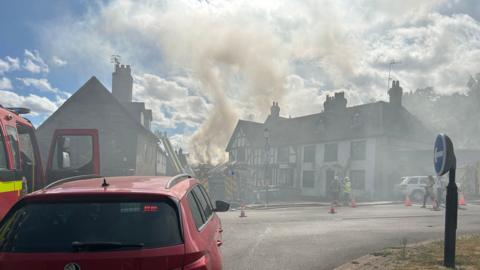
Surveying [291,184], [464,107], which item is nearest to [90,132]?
[291,184]

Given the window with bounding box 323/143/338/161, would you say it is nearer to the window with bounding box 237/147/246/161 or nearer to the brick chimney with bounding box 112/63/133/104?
the window with bounding box 237/147/246/161

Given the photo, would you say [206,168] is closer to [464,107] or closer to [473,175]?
[473,175]

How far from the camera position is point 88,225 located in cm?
311

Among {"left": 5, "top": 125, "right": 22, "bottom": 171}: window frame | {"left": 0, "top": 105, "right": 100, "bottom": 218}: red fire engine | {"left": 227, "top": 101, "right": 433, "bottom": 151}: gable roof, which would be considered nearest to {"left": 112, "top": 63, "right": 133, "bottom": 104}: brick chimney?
{"left": 227, "top": 101, "right": 433, "bottom": 151}: gable roof

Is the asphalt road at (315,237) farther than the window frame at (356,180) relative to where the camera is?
No

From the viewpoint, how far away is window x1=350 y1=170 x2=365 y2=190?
3444cm

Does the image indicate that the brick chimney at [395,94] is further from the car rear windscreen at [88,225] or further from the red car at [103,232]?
the car rear windscreen at [88,225]

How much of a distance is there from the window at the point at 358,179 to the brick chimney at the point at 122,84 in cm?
1864

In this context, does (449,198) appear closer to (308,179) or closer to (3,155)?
(3,155)

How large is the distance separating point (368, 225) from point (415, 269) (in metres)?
6.86

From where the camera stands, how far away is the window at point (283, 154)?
143ft

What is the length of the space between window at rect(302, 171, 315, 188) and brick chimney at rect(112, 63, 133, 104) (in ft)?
55.8

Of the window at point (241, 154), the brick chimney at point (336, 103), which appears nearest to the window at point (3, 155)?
the brick chimney at point (336, 103)

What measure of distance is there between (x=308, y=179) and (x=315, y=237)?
30066 millimetres
